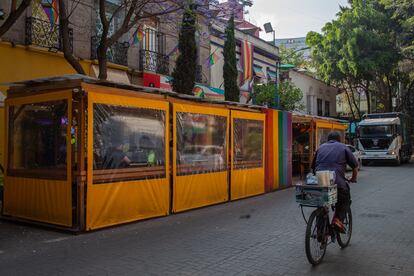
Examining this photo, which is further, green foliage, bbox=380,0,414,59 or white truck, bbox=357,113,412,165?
green foliage, bbox=380,0,414,59

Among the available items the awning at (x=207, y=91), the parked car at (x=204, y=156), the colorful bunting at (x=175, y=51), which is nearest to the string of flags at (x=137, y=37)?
the colorful bunting at (x=175, y=51)

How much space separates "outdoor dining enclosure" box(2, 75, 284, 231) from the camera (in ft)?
26.1

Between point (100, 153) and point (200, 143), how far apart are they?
320 centimetres

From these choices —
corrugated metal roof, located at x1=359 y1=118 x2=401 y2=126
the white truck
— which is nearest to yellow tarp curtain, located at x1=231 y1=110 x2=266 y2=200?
the white truck

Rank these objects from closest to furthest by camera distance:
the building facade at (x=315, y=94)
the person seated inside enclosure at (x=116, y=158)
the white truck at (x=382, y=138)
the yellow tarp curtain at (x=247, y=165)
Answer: the person seated inside enclosure at (x=116, y=158), the yellow tarp curtain at (x=247, y=165), the white truck at (x=382, y=138), the building facade at (x=315, y=94)

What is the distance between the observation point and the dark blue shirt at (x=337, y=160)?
6.44 meters

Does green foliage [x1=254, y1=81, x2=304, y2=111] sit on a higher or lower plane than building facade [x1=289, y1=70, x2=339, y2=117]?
lower

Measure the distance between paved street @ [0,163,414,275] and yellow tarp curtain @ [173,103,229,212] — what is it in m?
0.56

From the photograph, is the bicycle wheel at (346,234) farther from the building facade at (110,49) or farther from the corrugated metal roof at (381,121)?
the corrugated metal roof at (381,121)

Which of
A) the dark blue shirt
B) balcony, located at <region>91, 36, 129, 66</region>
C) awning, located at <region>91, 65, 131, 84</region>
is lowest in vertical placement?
the dark blue shirt

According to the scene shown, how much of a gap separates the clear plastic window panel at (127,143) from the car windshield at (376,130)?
71.3 ft

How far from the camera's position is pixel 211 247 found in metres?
6.88

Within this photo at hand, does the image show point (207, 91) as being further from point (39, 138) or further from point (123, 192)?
point (123, 192)

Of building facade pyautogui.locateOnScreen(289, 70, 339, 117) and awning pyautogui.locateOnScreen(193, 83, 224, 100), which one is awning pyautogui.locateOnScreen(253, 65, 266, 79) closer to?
awning pyautogui.locateOnScreen(193, 83, 224, 100)
